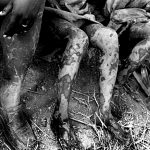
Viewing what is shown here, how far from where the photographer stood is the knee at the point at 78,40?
7.54ft

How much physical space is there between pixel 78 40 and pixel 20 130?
696 mm

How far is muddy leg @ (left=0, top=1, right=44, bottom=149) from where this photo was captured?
2.03 m

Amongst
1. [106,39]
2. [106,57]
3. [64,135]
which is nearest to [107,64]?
[106,57]

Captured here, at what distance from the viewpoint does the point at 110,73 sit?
2473 millimetres

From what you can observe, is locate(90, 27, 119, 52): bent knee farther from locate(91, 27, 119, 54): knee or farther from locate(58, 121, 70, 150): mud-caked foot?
locate(58, 121, 70, 150): mud-caked foot

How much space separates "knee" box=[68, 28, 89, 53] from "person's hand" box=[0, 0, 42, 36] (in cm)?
42

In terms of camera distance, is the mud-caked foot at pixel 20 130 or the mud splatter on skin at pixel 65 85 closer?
the mud-caked foot at pixel 20 130

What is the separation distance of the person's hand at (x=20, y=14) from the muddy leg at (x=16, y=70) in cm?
6

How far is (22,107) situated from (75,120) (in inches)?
18.0

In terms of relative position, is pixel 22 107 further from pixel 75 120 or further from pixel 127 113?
pixel 127 113

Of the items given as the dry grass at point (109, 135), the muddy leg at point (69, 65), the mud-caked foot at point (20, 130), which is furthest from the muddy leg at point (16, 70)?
the dry grass at point (109, 135)

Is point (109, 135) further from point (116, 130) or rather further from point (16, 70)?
point (16, 70)

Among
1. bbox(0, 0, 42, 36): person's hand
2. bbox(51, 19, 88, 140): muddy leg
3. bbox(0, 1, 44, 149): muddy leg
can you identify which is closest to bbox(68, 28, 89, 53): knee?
bbox(51, 19, 88, 140): muddy leg

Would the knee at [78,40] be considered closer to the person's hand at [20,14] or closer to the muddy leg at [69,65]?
the muddy leg at [69,65]
